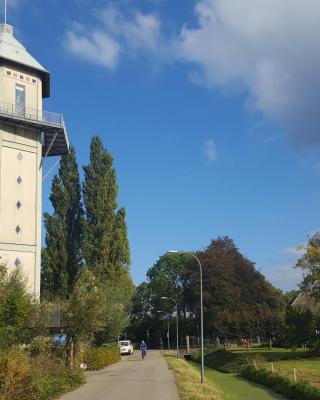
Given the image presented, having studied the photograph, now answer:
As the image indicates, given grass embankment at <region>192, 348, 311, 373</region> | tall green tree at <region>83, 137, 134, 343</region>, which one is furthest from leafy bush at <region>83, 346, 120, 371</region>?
tall green tree at <region>83, 137, 134, 343</region>

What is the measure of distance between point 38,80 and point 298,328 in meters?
32.0

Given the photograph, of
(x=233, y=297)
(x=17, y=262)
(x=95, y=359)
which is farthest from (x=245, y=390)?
Result: (x=233, y=297)

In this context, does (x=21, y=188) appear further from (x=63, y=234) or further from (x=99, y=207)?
(x=99, y=207)

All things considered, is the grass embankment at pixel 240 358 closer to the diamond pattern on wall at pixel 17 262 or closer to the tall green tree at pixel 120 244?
the tall green tree at pixel 120 244

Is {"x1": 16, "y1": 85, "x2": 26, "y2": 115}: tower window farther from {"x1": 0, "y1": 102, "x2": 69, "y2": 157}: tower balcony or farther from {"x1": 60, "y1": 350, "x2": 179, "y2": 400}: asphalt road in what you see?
{"x1": 60, "y1": 350, "x2": 179, "y2": 400}: asphalt road

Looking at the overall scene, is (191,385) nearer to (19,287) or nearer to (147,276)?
(19,287)

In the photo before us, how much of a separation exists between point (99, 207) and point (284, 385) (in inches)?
1409

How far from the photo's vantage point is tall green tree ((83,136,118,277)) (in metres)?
63.7

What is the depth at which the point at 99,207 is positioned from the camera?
6525 centimetres

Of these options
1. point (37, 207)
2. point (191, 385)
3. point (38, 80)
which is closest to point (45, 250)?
point (37, 207)

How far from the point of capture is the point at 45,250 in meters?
62.4

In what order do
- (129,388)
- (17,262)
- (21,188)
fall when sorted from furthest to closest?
(21,188) < (17,262) < (129,388)

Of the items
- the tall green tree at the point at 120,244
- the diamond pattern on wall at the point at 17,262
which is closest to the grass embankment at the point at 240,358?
the tall green tree at the point at 120,244

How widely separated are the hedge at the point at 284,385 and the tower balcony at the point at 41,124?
2643 centimetres
